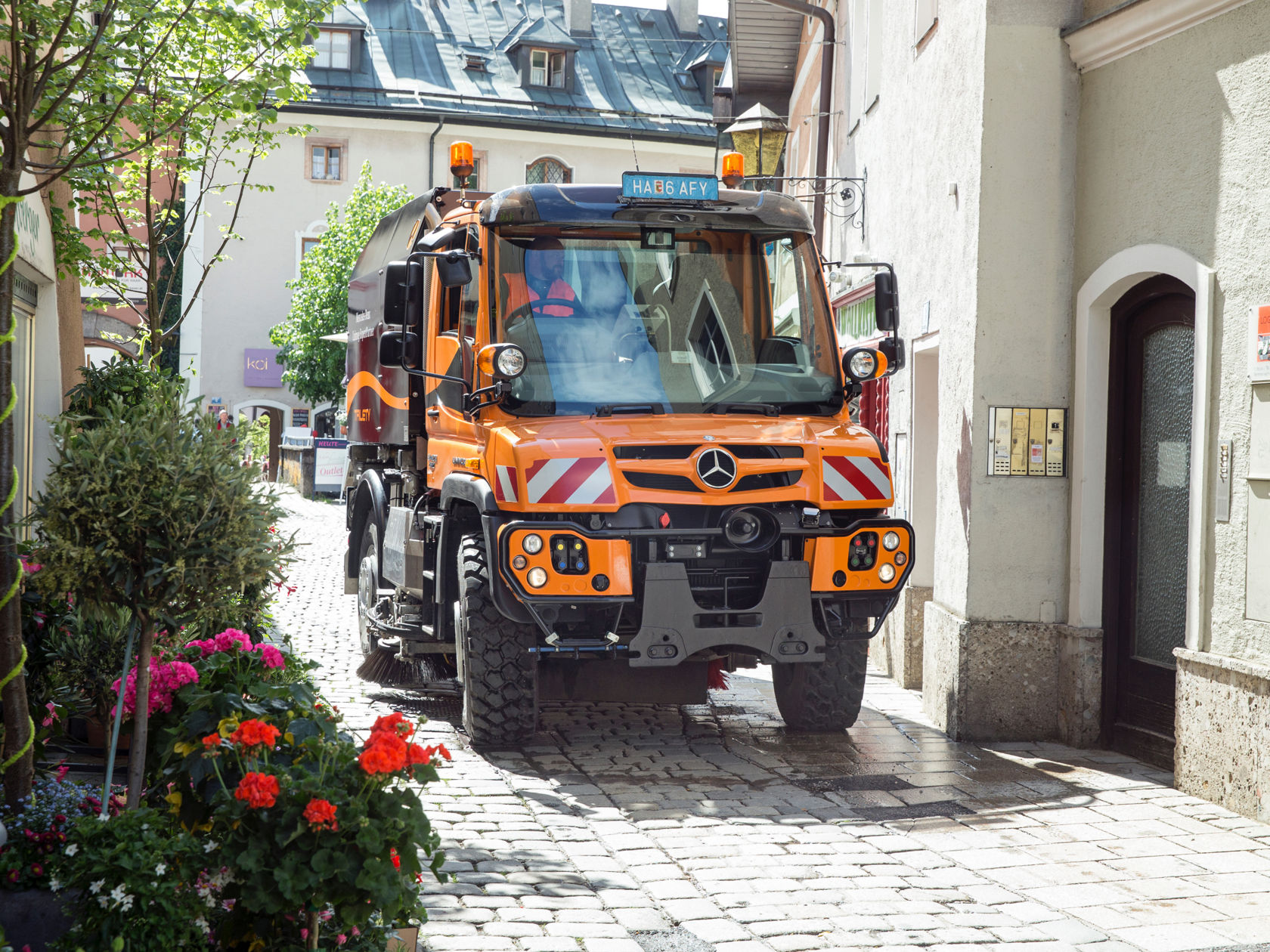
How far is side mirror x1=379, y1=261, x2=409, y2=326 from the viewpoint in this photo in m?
8.27

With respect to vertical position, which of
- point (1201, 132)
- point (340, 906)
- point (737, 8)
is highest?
point (737, 8)

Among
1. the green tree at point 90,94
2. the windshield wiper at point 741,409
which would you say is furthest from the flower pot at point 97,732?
the windshield wiper at point 741,409

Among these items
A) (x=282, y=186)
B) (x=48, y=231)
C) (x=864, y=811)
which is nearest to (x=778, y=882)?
(x=864, y=811)

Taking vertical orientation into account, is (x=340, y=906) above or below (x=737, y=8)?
below

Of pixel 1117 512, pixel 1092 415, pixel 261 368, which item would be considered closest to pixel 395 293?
pixel 1092 415

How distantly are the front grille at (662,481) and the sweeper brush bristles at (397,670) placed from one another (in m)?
3.01

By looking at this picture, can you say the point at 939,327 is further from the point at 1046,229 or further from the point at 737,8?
the point at 737,8

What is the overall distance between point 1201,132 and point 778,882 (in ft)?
14.2

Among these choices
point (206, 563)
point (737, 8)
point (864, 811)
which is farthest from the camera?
point (737, 8)

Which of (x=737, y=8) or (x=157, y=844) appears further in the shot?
(x=737, y=8)

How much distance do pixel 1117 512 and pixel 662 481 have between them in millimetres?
2793

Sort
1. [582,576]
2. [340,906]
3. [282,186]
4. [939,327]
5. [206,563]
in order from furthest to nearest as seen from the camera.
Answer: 1. [282,186]
2. [939,327]
3. [582,576]
4. [206,563]
5. [340,906]

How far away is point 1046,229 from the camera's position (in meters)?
8.28

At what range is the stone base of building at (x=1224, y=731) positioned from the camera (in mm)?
6375
